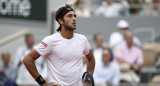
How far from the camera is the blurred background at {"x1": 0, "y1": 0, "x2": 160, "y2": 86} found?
530 inches

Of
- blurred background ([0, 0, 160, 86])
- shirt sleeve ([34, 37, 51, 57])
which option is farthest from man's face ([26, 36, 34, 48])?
shirt sleeve ([34, 37, 51, 57])

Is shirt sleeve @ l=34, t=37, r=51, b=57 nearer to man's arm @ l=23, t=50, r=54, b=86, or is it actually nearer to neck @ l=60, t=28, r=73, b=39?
man's arm @ l=23, t=50, r=54, b=86

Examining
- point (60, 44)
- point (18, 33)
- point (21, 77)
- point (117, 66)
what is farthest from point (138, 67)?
point (60, 44)

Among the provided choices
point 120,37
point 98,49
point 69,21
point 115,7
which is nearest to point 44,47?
point 69,21

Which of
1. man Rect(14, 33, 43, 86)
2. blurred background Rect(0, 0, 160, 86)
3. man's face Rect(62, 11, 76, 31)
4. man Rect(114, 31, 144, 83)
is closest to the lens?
man's face Rect(62, 11, 76, 31)

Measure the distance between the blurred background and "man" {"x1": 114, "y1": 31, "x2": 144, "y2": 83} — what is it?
68 mm

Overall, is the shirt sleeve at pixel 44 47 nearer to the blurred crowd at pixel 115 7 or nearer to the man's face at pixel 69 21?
the man's face at pixel 69 21

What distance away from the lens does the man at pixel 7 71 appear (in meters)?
12.6

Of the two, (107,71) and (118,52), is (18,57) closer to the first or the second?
(107,71)

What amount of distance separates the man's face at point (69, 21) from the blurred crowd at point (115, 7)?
742 cm

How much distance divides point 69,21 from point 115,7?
25.3 ft

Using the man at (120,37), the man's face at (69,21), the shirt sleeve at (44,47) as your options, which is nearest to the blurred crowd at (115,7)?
the man at (120,37)

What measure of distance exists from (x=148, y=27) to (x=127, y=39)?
2.47 m

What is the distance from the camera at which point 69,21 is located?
7062 mm
